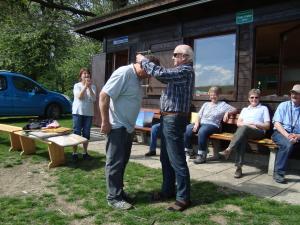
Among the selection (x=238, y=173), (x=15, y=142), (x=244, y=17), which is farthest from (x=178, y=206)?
(x=15, y=142)

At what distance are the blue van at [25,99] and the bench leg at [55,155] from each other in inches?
317

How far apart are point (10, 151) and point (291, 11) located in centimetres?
607

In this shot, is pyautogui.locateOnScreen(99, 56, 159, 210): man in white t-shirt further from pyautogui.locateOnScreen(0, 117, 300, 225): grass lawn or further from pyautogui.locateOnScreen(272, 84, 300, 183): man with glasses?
pyautogui.locateOnScreen(272, 84, 300, 183): man with glasses

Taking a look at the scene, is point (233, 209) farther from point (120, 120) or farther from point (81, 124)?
point (81, 124)

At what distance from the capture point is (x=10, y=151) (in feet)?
25.9

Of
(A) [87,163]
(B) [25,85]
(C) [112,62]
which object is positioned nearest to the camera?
(A) [87,163]

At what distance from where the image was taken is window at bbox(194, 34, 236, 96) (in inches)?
307

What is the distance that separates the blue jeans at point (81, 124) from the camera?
7020mm

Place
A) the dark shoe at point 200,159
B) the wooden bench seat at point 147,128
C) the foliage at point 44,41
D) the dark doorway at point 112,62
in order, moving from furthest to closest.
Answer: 1. the foliage at point 44,41
2. the dark doorway at point 112,62
3. the wooden bench seat at point 147,128
4. the dark shoe at point 200,159

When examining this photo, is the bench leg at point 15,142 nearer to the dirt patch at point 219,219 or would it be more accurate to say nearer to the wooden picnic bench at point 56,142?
the wooden picnic bench at point 56,142

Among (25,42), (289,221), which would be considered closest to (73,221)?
(289,221)

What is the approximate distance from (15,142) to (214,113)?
4.20 metres

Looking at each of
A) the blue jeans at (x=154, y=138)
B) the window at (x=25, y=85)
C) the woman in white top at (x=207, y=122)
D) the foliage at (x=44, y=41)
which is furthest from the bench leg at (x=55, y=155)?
the foliage at (x=44, y=41)

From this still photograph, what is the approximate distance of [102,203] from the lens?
4551mm
